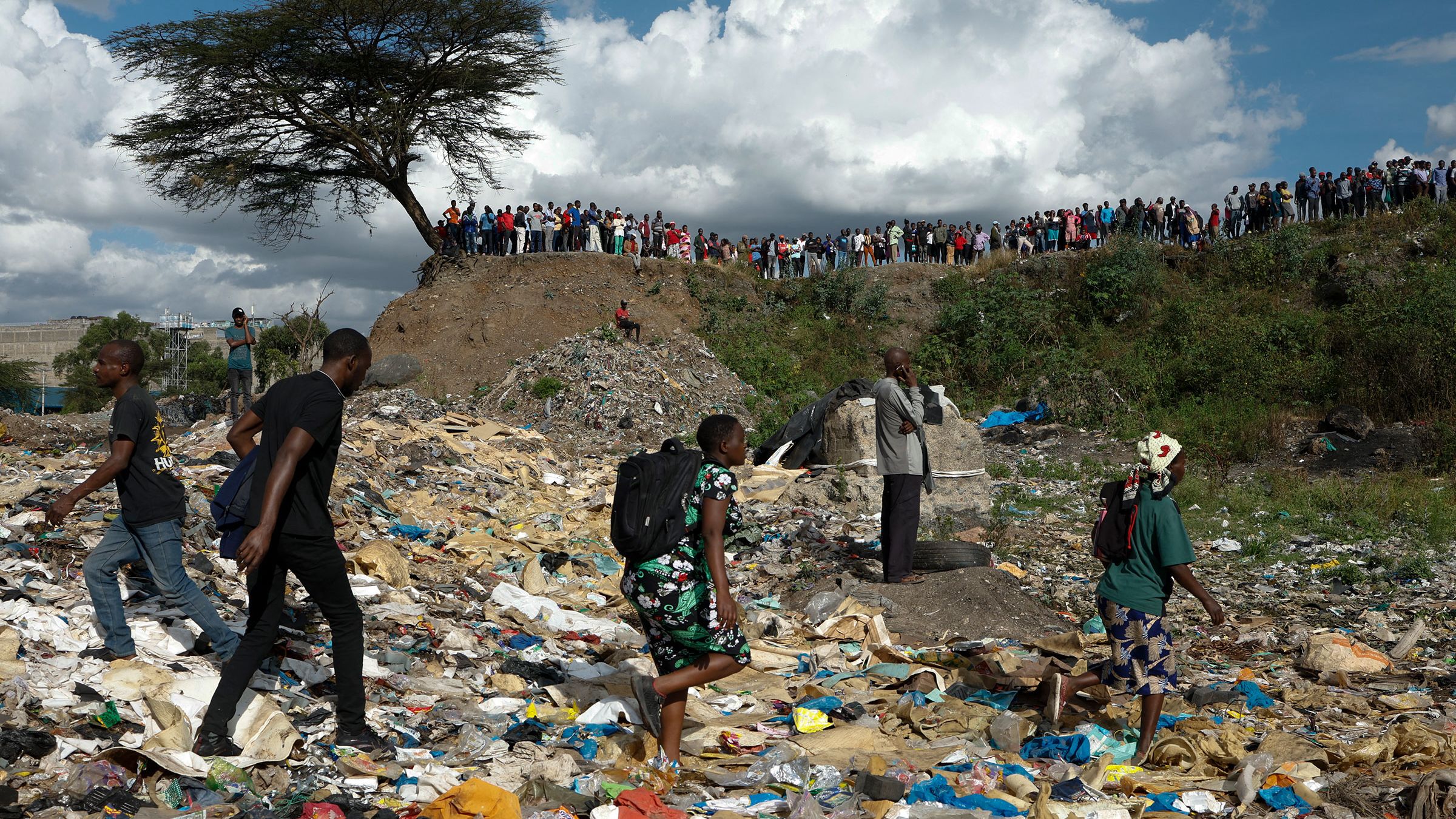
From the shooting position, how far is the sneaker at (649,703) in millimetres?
3348

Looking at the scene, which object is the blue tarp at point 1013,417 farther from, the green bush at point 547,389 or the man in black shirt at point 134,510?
the man in black shirt at point 134,510

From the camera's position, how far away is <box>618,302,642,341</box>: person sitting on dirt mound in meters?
19.5

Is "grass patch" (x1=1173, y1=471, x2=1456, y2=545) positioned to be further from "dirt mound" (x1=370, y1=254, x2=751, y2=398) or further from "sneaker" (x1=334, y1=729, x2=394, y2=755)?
"dirt mound" (x1=370, y1=254, x2=751, y2=398)

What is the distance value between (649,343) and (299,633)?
1549 cm

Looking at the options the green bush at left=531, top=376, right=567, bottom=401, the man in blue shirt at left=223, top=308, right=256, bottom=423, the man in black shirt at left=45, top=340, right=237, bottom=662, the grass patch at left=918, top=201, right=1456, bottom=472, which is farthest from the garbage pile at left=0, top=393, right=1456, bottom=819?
the green bush at left=531, top=376, right=567, bottom=401

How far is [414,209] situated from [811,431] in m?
13.7

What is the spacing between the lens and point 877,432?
6195mm

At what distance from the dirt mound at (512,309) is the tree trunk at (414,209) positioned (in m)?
0.75

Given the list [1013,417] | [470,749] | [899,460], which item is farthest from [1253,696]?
[1013,417]

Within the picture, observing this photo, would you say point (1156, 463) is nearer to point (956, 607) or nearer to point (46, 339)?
point (956, 607)

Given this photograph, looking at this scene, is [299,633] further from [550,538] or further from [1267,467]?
[1267,467]

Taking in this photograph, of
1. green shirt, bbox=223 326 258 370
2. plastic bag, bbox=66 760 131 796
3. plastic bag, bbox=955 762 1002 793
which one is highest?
green shirt, bbox=223 326 258 370

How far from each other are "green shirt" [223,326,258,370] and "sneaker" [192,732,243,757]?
9.46 meters

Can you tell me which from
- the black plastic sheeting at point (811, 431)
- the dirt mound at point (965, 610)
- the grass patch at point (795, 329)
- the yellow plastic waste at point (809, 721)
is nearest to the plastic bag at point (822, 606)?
the dirt mound at point (965, 610)
